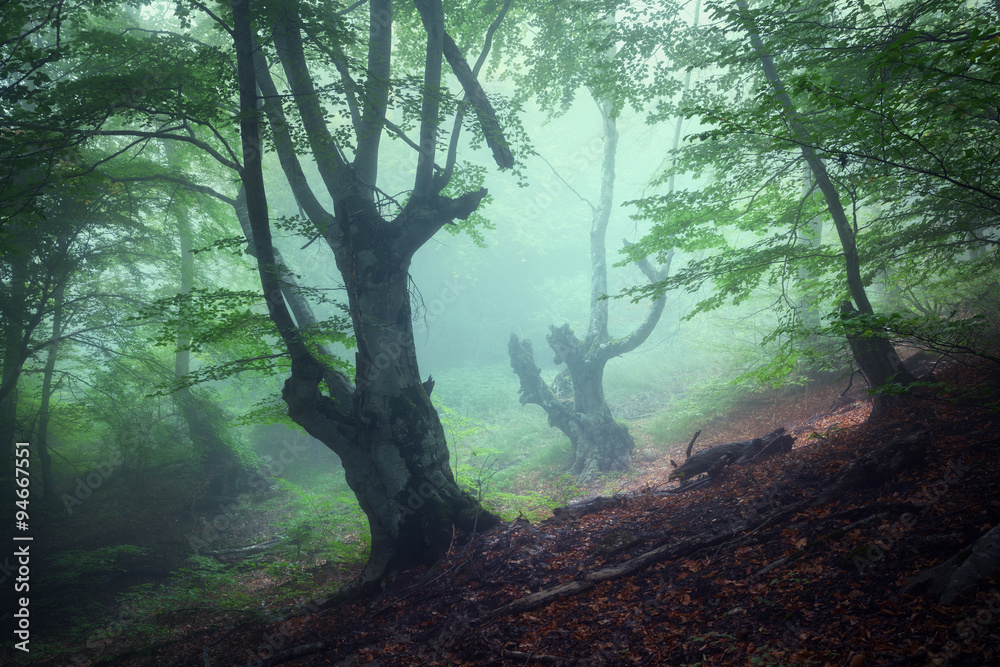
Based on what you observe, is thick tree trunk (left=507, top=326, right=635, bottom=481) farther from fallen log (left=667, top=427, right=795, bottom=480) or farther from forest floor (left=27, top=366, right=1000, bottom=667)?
forest floor (left=27, top=366, right=1000, bottom=667)

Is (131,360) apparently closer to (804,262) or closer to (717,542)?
(717,542)

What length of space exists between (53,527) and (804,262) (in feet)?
48.1

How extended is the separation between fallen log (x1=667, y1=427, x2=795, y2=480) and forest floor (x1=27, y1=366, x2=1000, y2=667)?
0.43 m

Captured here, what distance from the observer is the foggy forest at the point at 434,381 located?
3.79 m

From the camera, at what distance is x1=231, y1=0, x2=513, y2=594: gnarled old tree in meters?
5.72

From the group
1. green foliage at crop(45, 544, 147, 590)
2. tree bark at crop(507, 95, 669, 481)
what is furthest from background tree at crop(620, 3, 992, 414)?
green foliage at crop(45, 544, 147, 590)

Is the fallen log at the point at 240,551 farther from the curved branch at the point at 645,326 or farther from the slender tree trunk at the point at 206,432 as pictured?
the curved branch at the point at 645,326

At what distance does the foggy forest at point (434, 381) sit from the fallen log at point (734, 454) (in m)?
0.08

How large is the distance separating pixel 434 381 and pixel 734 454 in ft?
15.4

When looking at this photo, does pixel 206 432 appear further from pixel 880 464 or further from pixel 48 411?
pixel 880 464

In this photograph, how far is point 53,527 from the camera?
9.04 metres

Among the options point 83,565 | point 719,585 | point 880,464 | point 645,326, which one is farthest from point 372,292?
point 645,326

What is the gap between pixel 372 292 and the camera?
6.70 meters

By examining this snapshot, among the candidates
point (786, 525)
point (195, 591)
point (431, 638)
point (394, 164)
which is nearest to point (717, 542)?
point (786, 525)
